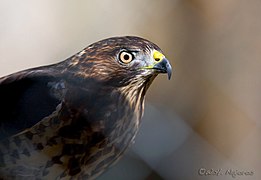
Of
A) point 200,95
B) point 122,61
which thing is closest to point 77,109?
point 122,61

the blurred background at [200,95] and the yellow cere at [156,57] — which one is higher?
the yellow cere at [156,57]

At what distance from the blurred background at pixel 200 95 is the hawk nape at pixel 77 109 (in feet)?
0.56

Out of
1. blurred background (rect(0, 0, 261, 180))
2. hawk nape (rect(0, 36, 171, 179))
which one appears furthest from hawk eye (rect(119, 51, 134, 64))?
blurred background (rect(0, 0, 261, 180))

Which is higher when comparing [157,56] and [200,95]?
[157,56]

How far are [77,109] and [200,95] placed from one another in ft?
1.42

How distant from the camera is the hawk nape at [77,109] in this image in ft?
4.32

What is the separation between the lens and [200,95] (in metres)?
1.69

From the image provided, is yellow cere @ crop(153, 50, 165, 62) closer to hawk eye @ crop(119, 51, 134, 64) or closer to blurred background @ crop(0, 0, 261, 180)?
hawk eye @ crop(119, 51, 134, 64)

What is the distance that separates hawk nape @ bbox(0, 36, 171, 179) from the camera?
1315 mm

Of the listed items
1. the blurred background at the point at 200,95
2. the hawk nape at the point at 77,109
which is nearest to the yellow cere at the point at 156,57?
the hawk nape at the point at 77,109

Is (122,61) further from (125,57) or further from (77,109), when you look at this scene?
(77,109)

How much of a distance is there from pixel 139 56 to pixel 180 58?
11.8 inches

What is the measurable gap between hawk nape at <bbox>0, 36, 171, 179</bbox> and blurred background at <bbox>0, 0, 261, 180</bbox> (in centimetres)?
17

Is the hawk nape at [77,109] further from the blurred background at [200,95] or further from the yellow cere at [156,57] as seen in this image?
the blurred background at [200,95]
